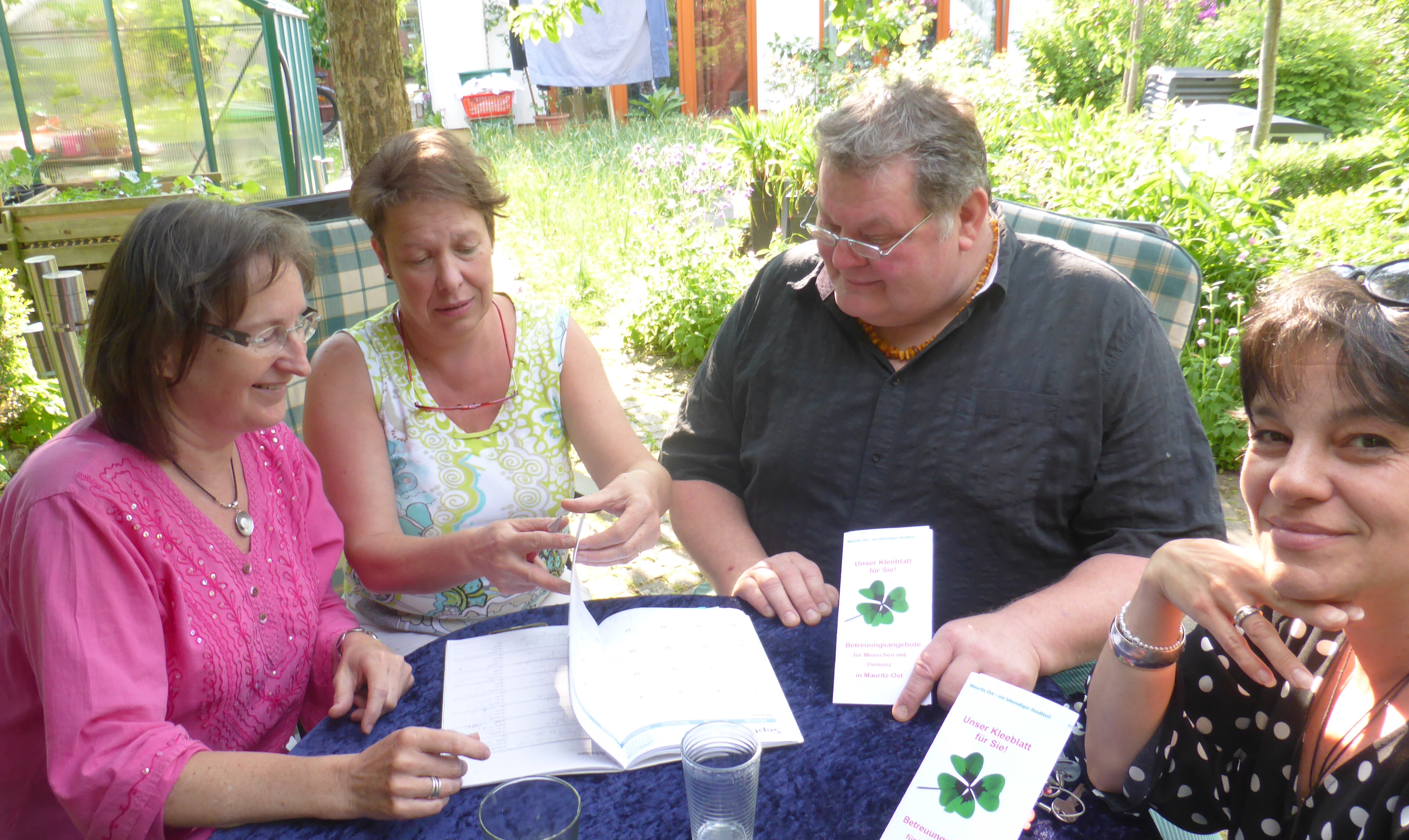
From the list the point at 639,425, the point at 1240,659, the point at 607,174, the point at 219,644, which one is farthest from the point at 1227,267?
the point at 607,174

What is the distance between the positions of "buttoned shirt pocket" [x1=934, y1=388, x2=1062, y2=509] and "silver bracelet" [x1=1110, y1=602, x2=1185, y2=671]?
69 centimetres

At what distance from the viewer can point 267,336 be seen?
1.63 m

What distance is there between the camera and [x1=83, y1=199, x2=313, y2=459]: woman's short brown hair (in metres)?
1.52

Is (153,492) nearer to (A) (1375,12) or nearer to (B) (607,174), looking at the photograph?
(B) (607,174)

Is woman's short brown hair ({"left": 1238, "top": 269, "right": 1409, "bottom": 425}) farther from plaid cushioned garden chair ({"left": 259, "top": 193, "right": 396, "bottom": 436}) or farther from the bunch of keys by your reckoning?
plaid cushioned garden chair ({"left": 259, "top": 193, "right": 396, "bottom": 436})

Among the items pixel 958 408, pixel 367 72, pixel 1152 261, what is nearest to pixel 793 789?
pixel 958 408

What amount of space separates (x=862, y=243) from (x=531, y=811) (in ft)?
4.39

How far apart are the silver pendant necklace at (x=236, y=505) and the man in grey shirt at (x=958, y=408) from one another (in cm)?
92

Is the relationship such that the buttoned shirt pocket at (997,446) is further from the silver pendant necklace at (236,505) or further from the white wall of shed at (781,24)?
the white wall of shed at (781,24)

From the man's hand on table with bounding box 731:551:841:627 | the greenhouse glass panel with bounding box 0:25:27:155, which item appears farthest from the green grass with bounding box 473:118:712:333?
the man's hand on table with bounding box 731:551:841:627

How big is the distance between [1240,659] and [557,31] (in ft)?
11.9

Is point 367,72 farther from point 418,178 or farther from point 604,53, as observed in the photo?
point 604,53

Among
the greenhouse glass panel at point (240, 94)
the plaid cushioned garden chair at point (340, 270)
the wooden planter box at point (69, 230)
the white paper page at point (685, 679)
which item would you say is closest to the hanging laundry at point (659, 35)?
the greenhouse glass panel at point (240, 94)

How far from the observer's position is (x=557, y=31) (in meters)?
3.92
